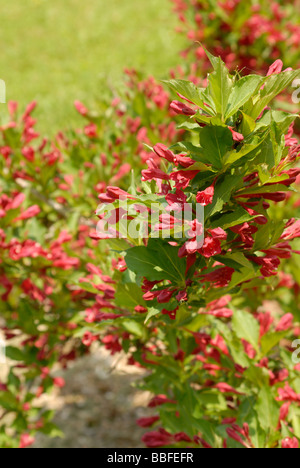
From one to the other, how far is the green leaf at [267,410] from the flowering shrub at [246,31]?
2778mm

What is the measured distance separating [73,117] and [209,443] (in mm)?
5755

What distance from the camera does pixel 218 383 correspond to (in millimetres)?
2176

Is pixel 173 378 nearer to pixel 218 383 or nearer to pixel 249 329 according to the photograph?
pixel 218 383

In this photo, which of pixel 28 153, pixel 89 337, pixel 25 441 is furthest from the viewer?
pixel 28 153

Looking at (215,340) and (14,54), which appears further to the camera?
(14,54)

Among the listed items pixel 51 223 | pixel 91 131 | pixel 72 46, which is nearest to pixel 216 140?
pixel 91 131

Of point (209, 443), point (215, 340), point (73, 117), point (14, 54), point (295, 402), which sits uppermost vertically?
point (14, 54)

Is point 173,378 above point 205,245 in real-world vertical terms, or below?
below

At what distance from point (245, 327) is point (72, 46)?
309 inches

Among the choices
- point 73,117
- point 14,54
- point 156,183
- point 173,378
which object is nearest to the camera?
point 156,183

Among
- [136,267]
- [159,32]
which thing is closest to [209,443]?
[136,267]

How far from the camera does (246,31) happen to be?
399 centimetres

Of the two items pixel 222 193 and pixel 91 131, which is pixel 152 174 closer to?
pixel 222 193

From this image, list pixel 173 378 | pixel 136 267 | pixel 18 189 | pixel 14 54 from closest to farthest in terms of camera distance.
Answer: pixel 136 267
pixel 173 378
pixel 18 189
pixel 14 54
